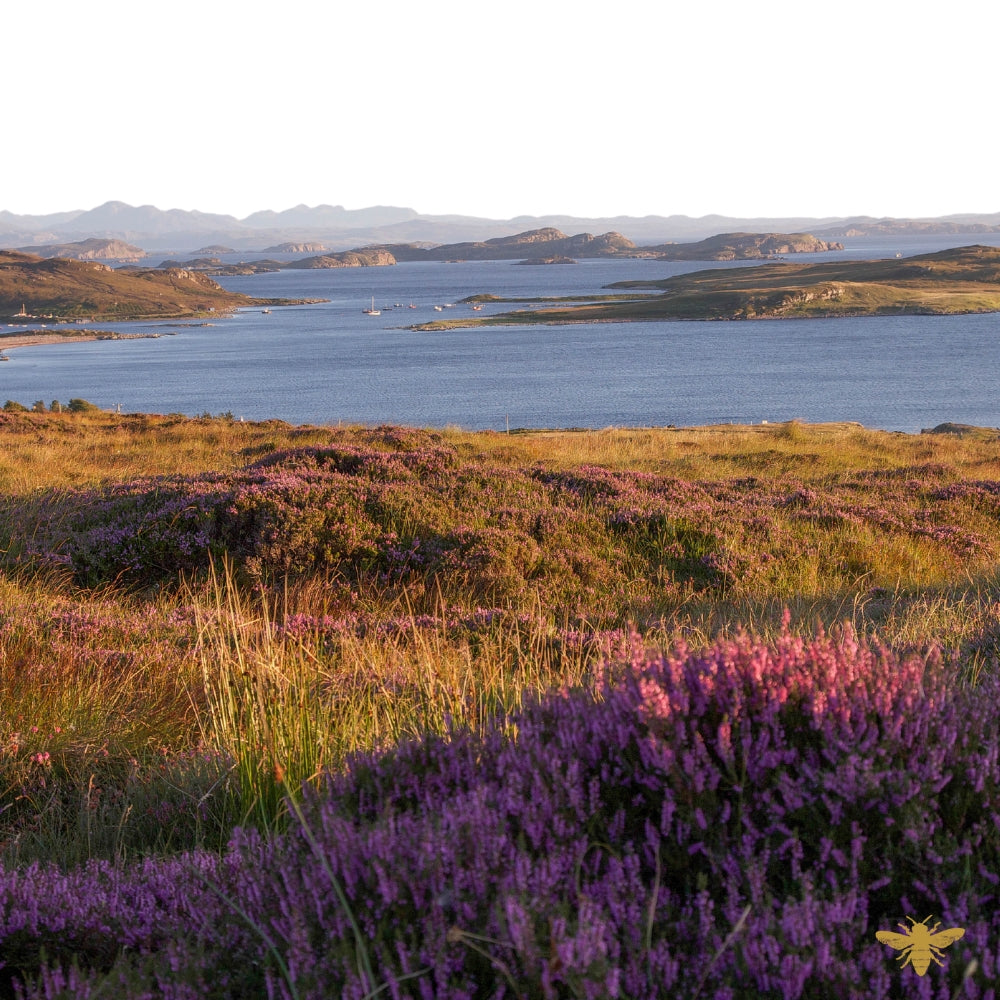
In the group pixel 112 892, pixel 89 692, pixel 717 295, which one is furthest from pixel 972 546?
pixel 717 295

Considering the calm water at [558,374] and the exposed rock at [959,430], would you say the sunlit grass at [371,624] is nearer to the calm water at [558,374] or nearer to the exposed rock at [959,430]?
the exposed rock at [959,430]

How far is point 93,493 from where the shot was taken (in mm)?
11547

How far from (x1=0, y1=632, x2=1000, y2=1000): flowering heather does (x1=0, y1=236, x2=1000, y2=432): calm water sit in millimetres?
62699

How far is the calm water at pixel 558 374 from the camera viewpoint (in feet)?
238

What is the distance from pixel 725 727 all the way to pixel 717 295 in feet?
564

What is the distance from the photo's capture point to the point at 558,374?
95.4 meters

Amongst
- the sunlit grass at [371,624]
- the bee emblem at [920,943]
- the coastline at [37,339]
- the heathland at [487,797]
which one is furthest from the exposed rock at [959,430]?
the coastline at [37,339]

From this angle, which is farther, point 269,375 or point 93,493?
point 269,375

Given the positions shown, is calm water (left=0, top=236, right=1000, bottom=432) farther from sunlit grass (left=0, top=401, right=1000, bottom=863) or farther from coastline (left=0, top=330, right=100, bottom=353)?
sunlit grass (left=0, top=401, right=1000, bottom=863)

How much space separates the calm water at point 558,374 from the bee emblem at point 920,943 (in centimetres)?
6344

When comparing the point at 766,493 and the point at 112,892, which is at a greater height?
the point at 112,892

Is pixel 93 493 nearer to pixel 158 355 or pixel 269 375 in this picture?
pixel 269 375

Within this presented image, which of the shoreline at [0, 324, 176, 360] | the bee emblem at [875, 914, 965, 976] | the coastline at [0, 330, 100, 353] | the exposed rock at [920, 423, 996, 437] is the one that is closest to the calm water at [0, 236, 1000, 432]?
the shoreline at [0, 324, 176, 360]

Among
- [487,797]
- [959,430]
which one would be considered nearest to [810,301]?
[959,430]
